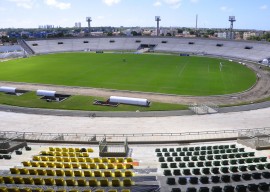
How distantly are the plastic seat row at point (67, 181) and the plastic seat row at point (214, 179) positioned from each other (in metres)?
3.35

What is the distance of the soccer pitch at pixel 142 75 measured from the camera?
6688cm

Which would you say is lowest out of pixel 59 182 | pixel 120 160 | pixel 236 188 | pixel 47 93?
pixel 47 93

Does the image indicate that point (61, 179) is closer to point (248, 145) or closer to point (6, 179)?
point (6, 179)

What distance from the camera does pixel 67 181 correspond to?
2188 centimetres

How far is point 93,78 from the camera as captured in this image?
77.4m

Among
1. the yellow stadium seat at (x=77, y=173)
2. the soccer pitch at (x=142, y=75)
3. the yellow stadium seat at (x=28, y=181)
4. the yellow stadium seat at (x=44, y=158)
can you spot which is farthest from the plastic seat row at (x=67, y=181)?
the soccer pitch at (x=142, y=75)

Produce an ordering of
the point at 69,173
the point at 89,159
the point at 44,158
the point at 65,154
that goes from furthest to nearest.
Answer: the point at 65,154, the point at 44,158, the point at 89,159, the point at 69,173

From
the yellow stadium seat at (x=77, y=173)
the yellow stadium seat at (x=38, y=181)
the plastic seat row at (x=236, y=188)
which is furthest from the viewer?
the yellow stadium seat at (x=77, y=173)

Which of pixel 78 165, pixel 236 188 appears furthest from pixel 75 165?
pixel 236 188

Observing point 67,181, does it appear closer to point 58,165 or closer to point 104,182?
point 104,182

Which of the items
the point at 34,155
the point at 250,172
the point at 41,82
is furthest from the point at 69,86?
the point at 250,172

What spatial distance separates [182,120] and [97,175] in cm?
2431

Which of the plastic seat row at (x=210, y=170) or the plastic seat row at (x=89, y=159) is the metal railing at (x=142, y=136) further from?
the plastic seat row at (x=210, y=170)

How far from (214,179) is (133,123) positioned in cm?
2286
